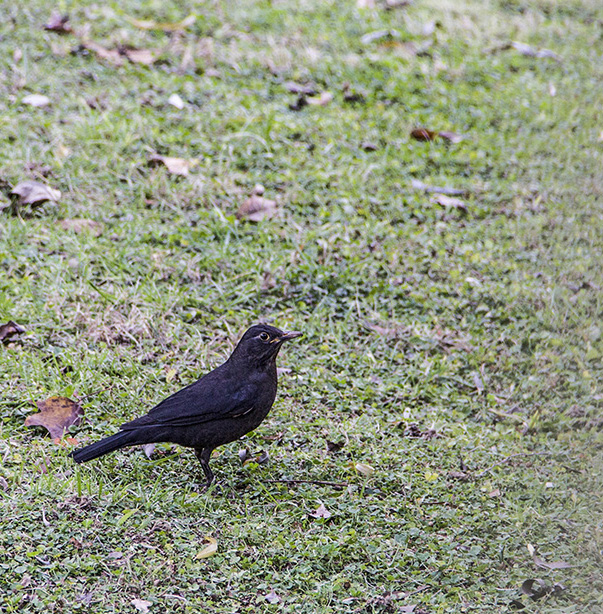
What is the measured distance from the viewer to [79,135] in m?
6.62

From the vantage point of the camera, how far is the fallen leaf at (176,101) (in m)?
7.22

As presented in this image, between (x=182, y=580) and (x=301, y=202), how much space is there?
3.53 meters

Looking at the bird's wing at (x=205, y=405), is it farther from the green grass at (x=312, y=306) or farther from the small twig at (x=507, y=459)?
the small twig at (x=507, y=459)

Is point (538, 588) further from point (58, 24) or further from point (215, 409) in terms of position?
point (58, 24)

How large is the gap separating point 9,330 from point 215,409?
5.29 feet

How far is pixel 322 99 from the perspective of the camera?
773cm

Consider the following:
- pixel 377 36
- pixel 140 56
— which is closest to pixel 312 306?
pixel 140 56

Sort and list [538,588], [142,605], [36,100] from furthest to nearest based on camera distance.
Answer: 1. [36,100]
2. [538,588]
3. [142,605]

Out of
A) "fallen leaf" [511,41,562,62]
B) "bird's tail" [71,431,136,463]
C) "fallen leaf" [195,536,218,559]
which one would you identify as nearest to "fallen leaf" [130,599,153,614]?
"fallen leaf" [195,536,218,559]

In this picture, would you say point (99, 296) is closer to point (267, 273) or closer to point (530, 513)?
point (267, 273)

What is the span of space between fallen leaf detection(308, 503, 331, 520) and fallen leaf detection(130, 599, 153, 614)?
96cm

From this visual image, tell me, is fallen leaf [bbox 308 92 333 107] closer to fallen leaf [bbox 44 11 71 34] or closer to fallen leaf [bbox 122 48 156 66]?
fallen leaf [bbox 122 48 156 66]

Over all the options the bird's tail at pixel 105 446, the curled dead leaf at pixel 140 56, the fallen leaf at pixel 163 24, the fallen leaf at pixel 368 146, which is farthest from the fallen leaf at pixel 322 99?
the bird's tail at pixel 105 446

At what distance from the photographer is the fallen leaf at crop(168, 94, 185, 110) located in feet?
23.7
